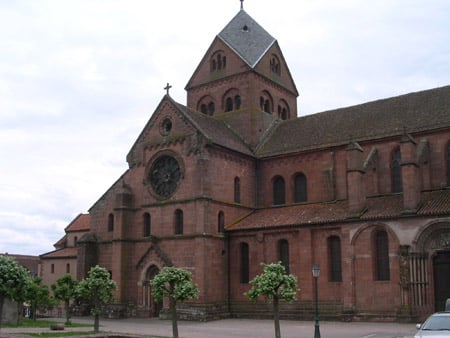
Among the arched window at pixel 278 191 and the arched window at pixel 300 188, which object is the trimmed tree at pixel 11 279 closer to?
the arched window at pixel 278 191

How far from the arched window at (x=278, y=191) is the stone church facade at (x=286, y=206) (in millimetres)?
105

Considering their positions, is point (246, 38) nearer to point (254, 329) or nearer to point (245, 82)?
point (245, 82)

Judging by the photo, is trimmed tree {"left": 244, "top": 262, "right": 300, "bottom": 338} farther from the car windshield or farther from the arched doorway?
the arched doorway

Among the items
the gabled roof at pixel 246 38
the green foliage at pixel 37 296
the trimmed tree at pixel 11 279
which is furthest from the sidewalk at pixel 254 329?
the gabled roof at pixel 246 38

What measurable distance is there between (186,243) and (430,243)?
19.1 m

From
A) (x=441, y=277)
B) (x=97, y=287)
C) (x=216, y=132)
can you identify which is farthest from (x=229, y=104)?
(x=441, y=277)

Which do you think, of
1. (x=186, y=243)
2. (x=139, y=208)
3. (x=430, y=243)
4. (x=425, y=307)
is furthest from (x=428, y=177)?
(x=139, y=208)

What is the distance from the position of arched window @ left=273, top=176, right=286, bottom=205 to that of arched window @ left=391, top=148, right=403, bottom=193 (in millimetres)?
10499

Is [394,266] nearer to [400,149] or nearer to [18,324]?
[400,149]

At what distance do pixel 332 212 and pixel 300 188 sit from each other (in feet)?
22.5

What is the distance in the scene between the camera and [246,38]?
6366 cm

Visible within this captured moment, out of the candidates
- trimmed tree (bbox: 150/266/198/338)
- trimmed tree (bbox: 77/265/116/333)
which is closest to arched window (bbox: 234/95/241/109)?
trimmed tree (bbox: 77/265/116/333)

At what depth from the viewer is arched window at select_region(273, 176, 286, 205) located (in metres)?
53.7

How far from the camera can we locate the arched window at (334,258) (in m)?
44.7
